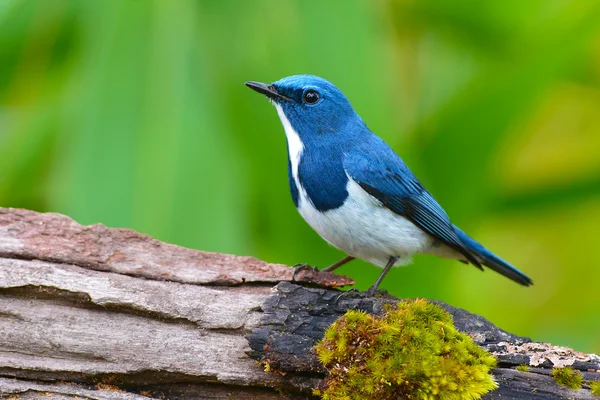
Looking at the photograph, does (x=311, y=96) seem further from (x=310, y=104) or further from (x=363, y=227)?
(x=363, y=227)

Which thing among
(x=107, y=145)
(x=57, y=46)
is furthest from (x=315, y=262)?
(x=57, y=46)

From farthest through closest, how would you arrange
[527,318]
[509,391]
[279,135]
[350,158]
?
[527,318]
[279,135]
[350,158]
[509,391]

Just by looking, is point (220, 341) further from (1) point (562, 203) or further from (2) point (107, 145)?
(1) point (562, 203)

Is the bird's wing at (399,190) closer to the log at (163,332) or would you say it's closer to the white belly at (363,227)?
the white belly at (363,227)

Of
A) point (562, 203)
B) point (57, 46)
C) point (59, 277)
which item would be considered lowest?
point (59, 277)

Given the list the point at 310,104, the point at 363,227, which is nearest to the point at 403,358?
the point at 363,227
